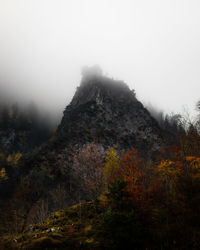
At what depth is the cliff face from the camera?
62647 mm

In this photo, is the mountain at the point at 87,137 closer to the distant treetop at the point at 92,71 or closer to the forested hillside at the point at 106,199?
the forested hillside at the point at 106,199

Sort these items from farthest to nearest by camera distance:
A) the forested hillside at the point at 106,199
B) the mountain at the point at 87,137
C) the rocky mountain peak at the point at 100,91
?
the rocky mountain peak at the point at 100,91
the mountain at the point at 87,137
the forested hillside at the point at 106,199

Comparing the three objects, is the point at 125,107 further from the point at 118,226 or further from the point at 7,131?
the point at 7,131

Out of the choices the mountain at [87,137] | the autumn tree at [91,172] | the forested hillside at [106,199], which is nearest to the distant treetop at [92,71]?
the mountain at [87,137]

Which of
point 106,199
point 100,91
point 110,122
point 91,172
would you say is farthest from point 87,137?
point 106,199

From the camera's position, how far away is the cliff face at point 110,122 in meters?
62.6

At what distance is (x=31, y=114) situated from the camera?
145250mm

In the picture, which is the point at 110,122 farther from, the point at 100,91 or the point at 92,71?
the point at 92,71

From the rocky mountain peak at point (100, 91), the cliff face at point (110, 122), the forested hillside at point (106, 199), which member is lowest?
the forested hillside at point (106, 199)

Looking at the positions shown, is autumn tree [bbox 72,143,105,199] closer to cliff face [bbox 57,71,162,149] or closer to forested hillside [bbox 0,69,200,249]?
forested hillside [bbox 0,69,200,249]

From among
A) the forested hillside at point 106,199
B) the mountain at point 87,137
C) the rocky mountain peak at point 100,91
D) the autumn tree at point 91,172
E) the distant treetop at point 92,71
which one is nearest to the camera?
the forested hillside at point 106,199

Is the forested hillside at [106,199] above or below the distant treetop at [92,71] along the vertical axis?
below

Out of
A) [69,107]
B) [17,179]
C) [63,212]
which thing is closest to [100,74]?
[69,107]

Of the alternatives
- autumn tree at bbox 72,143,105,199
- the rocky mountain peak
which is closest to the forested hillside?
autumn tree at bbox 72,143,105,199
